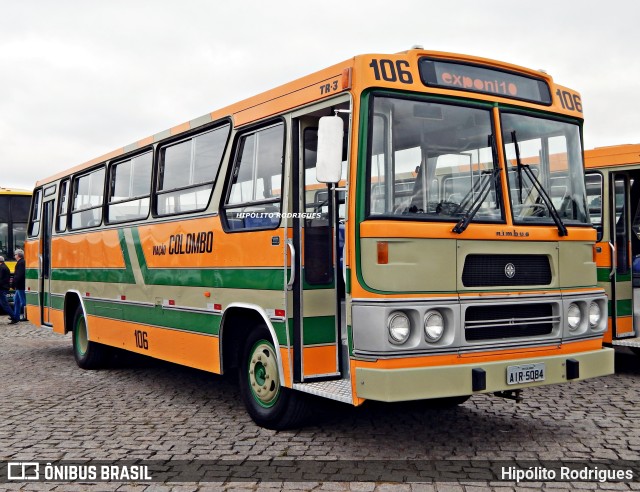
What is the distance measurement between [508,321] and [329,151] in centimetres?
200

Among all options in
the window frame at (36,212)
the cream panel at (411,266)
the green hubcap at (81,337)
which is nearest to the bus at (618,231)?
the cream panel at (411,266)

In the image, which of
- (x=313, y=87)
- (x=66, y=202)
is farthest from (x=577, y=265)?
(x=66, y=202)

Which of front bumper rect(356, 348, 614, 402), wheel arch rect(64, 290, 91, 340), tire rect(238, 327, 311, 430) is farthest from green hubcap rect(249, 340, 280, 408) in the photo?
wheel arch rect(64, 290, 91, 340)

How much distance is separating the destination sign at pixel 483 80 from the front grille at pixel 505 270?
1.39 metres

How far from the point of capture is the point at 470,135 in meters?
6.23

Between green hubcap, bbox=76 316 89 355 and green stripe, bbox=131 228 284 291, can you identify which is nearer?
green stripe, bbox=131 228 284 291

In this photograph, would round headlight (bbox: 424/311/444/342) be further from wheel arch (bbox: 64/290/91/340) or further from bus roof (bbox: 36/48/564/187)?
wheel arch (bbox: 64/290/91/340)

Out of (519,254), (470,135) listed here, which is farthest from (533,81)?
(519,254)

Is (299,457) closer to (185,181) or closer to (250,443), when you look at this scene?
(250,443)

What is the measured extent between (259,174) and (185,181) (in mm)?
1599

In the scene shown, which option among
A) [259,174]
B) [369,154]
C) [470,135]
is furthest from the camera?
[259,174]

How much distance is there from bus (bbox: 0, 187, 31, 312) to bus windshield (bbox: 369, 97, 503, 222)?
66.4 feet

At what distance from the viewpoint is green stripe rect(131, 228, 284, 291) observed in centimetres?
682

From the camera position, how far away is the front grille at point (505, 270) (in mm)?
6020
